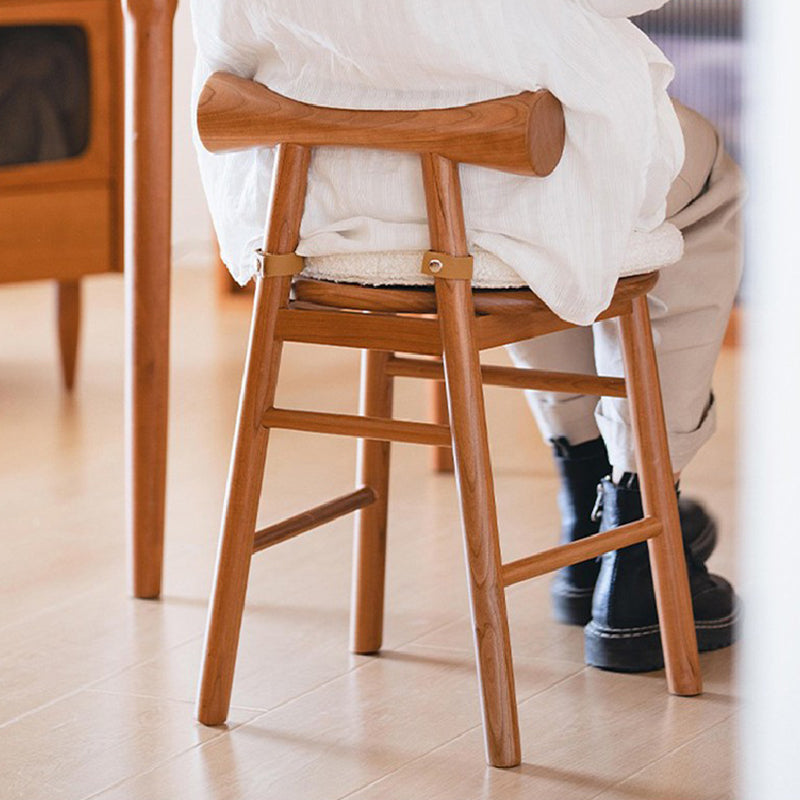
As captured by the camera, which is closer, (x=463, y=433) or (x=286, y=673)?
(x=463, y=433)

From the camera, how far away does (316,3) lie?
0.94 m

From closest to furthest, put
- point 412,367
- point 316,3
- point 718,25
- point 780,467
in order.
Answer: point 780,467 → point 316,3 → point 412,367 → point 718,25

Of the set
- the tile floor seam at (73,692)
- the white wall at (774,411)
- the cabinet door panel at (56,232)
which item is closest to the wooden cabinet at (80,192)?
the cabinet door panel at (56,232)

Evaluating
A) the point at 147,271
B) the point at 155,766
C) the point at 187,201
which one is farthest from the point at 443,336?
the point at 187,201

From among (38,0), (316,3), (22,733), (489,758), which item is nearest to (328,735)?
(489,758)

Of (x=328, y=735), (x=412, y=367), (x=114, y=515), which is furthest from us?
(x=114, y=515)

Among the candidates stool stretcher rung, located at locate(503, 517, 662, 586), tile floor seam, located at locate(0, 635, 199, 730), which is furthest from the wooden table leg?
stool stretcher rung, located at locate(503, 517, 662, 586)

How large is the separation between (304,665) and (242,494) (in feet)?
0.82

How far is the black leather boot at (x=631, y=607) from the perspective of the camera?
3.97ft

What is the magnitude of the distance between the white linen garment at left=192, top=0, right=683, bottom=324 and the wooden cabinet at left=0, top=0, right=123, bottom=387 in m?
1.26

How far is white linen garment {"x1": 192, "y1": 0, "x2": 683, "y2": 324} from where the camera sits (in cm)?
92

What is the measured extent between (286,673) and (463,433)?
0.35m

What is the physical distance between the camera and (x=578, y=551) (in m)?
1.06

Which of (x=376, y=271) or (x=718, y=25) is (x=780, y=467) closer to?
(x=376, y=271)
